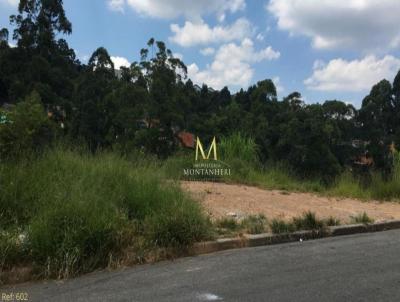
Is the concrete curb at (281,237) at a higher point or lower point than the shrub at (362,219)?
lower

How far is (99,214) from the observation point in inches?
238

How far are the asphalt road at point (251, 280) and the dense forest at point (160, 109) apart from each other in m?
16.0

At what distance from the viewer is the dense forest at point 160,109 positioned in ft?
74.8

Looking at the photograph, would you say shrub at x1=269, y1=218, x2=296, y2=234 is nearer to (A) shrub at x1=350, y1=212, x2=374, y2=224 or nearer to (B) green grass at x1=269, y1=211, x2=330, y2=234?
(B) green grass at x1=269, y1=211, x2=330, y2=234

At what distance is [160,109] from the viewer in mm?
22609

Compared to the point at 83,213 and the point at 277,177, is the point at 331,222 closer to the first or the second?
the point at 83,213

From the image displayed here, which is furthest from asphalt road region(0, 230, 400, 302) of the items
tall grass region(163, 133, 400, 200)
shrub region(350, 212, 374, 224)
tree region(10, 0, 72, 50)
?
tree region(10, 0, 72, 50)

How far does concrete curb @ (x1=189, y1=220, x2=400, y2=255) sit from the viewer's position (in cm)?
660

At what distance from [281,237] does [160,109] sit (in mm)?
15923

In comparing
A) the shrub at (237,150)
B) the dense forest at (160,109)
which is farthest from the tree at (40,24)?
the shrub at (237,150)

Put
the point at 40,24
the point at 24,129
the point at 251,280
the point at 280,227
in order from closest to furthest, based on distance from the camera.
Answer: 1. the point at 251,280
2. the point at 280,227
3. the point at 24,129
4. the point at 40,24

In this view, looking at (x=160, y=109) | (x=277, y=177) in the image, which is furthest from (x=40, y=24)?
(x=277, y=177)

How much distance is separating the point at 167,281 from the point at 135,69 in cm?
1874

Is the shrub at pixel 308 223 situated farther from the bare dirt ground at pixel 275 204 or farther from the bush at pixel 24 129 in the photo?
the bush at pixel 24 129
